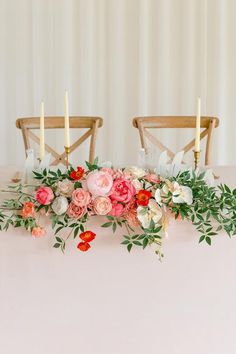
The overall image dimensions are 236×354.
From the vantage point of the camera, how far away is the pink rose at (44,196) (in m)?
1.11

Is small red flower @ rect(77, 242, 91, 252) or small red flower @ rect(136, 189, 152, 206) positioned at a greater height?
small red flower @ rect(136, 189, 152, 206)

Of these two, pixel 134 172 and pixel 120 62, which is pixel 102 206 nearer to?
pixel 134 172

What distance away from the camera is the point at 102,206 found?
3.52 feet

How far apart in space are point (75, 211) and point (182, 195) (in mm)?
231

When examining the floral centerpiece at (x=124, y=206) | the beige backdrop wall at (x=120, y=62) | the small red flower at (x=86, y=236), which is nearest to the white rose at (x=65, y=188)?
the floral centerpiece at (x=124, y=206)

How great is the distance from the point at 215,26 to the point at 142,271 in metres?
2.82

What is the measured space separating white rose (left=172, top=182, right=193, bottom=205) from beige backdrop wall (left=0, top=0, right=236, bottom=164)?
8.56 feet

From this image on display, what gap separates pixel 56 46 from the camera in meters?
3.75

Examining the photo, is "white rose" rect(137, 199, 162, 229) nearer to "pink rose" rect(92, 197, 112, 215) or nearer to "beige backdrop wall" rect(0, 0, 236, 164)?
"pink rose" rect(92, 197, 112, 215)

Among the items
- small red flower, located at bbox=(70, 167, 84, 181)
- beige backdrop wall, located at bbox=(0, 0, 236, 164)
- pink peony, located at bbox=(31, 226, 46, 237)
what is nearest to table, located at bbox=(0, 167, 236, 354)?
pink peony, located at bbox=(31, 226, 46, 237)

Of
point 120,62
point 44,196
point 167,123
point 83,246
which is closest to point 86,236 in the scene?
point 83,246

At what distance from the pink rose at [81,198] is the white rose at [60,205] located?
0.03 meters

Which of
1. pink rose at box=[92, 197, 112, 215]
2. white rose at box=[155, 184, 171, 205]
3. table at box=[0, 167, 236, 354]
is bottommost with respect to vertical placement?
table at box=[0, 167, 236, 354]

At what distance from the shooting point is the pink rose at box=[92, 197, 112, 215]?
3.52ft
